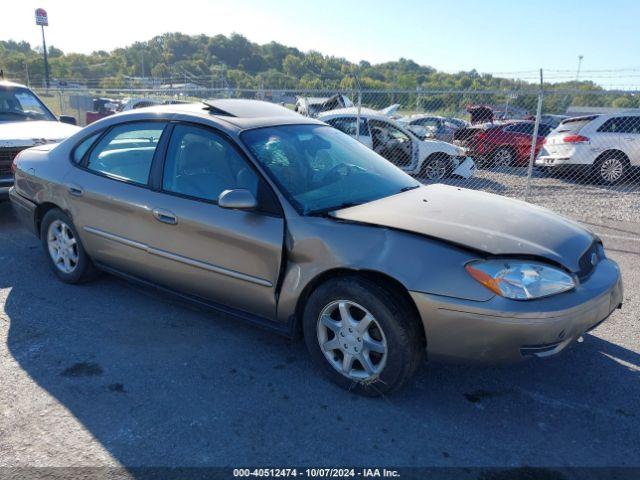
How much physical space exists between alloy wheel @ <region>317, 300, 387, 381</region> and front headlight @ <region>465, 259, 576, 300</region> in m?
0.63

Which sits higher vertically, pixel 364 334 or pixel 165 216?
pixel 165 216

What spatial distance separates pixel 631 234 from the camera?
6.59 metres

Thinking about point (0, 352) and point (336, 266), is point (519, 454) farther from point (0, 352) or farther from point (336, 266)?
point (0, 352)

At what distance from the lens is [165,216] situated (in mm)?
3504

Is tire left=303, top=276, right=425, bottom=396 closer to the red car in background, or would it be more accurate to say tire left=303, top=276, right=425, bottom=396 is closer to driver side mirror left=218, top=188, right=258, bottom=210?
driver side mirror left=218, top=188, right=258, bottom=210

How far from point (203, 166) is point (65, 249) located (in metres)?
1.85

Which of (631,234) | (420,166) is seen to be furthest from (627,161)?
(631,234)

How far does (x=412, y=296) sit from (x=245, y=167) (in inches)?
54.9

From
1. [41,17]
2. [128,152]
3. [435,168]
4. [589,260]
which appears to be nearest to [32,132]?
[128,152]

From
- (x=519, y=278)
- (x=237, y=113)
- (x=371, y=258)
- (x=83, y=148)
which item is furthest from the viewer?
(x=83, y=148)

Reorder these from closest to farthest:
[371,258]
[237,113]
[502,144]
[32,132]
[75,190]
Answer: [371,258]
[237,113]
[75,190]
[32,132]
[502,144]

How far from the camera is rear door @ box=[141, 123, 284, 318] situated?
312 cm

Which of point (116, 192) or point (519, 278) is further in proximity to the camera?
point (116, 192)

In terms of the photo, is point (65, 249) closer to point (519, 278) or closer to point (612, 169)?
point (519, 278)
